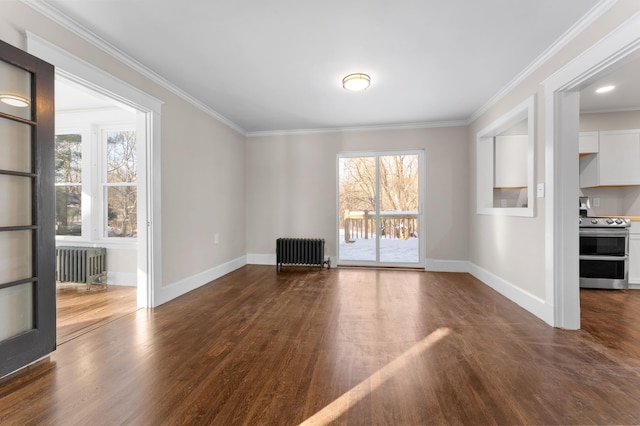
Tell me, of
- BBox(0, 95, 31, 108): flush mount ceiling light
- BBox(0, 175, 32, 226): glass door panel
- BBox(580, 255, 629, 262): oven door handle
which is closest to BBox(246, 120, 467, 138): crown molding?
BBox(580, 255, 629, 262): oven door handle

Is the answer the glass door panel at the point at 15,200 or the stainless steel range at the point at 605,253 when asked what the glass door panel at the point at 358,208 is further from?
the glass door panel at the point at 15,200

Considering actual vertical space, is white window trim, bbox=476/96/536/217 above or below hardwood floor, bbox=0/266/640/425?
above

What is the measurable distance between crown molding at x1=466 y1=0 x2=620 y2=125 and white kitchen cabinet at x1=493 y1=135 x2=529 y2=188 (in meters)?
0.71

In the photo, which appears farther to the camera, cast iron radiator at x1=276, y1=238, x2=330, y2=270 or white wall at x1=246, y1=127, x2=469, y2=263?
cast iron radiator at x1=276, y1=238, x2=330, y2=270

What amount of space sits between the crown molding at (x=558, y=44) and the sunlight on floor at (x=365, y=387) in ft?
9.12

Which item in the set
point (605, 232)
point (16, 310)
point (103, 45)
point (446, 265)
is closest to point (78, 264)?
point (16, 310)

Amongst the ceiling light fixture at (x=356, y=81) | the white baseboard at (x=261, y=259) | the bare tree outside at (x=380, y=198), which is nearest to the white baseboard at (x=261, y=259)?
the white baseboard at (x=261, y=259)

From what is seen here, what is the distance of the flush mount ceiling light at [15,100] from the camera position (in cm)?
179

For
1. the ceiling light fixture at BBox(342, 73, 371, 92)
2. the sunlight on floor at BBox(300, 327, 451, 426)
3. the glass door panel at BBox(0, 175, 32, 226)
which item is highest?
the ceiling light fixture at BBox(342, 73, 371, 92)

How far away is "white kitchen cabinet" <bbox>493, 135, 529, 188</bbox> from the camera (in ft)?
13.6

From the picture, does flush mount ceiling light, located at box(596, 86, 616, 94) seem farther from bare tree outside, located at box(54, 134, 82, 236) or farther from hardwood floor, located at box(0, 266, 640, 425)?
bare tree outside, located at box(54, 134, 82, 236)

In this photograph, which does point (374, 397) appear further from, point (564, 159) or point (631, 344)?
point (564, 159)

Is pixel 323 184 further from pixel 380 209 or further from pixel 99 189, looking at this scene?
pixel 99 189

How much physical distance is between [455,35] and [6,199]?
357 cm
